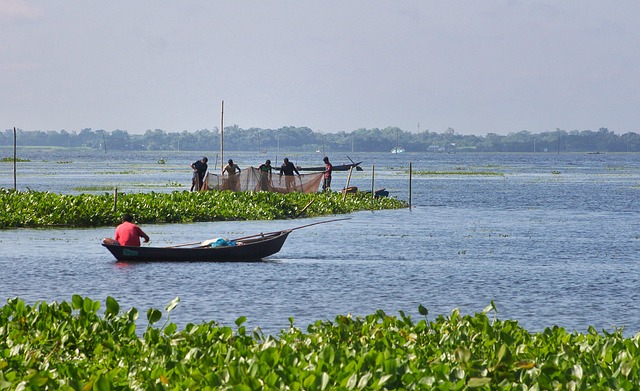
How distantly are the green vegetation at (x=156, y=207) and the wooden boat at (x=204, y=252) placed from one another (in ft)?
33.9

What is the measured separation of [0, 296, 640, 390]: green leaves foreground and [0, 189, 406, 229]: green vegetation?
24.1 m

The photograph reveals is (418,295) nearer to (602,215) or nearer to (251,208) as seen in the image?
(251,208)

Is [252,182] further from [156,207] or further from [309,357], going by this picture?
[309,357]

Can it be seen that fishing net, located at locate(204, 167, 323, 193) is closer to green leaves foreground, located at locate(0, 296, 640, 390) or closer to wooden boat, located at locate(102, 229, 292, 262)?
wooden boat, located at locate(102, 229, 292, 262)

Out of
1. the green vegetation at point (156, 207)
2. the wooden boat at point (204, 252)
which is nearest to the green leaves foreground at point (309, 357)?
the wooden boat at point (204, 252)

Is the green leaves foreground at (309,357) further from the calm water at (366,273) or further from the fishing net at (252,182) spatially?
the fishing net at (252,182)

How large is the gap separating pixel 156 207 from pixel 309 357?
98.0 ft

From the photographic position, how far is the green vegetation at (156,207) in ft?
119

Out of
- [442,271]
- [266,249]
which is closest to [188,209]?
[266,249]

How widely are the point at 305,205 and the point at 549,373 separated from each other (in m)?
34.4

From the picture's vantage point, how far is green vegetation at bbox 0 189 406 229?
36.2 m

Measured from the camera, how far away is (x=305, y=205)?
43125mm

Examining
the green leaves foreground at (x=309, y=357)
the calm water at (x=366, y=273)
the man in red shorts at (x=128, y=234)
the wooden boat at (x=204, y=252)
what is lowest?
the calm water at (x=366, y=273)

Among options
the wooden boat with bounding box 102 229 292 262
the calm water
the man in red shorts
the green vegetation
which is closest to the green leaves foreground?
the calm water
